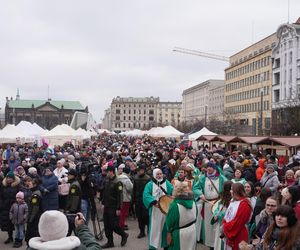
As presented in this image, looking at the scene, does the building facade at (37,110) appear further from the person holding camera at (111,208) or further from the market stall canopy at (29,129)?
the person holding camera at (111,208)

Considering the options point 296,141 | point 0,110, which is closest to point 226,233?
point 296,141

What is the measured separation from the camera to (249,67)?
86.8m

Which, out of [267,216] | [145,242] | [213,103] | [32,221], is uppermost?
[213,103]

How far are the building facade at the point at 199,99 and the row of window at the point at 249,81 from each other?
54.1ft

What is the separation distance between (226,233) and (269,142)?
1782cm

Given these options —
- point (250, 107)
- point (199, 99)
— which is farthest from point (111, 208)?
point (199, 99)

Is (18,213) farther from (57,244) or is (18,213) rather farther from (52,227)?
(57,244)

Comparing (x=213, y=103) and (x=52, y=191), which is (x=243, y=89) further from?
(x=52, y=191)

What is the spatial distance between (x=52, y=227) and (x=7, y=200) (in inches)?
267

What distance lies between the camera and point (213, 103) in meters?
124

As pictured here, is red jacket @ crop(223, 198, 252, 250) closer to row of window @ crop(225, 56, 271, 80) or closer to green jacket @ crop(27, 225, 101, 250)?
green jacket @ crop(27, 225, 101, 250)

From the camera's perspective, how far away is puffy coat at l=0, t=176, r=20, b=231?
9695 mm

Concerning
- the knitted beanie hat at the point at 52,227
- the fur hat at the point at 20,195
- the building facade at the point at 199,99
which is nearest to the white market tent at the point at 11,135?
the fur hat at the point at 20,195

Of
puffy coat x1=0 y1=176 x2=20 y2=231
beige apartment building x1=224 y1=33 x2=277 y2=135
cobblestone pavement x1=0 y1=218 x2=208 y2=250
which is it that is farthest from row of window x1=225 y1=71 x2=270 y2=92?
puffy coat x1=0 y1=176 x2=20 y2=231
